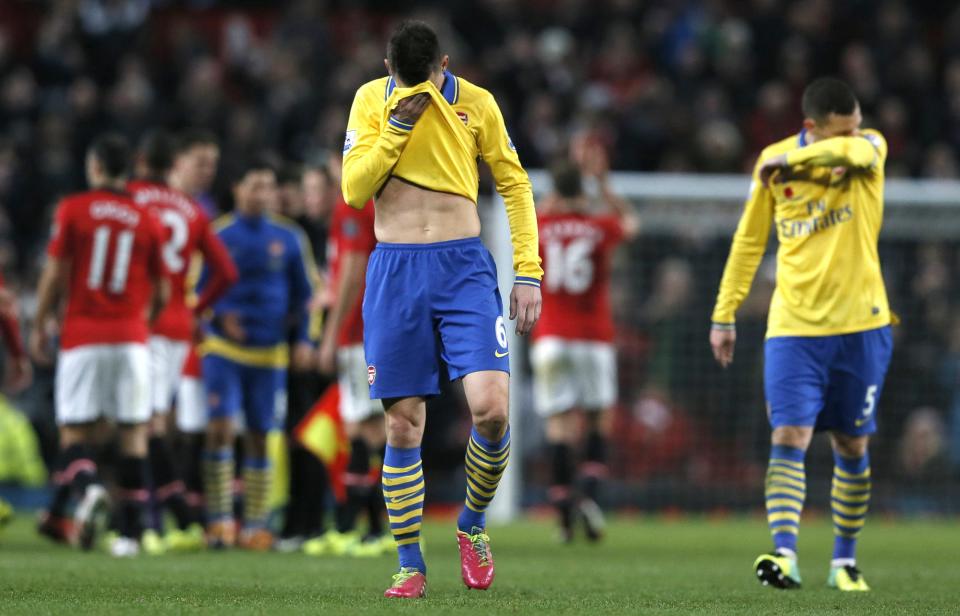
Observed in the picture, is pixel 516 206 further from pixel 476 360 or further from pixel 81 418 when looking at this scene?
pixel 81 418

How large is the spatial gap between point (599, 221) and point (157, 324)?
10.1 feet

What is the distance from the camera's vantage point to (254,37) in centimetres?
1919

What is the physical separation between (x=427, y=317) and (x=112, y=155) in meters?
3.27

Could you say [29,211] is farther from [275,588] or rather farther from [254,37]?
[275,588]

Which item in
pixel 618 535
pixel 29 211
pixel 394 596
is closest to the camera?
pixel 394 596

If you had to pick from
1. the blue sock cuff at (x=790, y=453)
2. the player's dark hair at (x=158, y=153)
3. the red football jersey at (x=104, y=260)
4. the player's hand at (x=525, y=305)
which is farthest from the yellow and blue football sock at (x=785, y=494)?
the player's dark hair at (x=158, y=153)

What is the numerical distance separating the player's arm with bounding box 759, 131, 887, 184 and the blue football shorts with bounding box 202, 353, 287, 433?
4.01 m

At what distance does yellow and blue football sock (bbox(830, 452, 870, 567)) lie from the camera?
678cm

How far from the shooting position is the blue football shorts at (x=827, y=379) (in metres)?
6.57

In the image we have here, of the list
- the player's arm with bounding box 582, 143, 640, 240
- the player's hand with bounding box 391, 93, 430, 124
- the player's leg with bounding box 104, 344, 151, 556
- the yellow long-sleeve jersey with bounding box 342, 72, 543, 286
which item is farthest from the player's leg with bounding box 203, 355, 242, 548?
the player's hand with bounding box 391, 93, 430, 124

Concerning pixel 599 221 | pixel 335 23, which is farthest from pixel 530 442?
pixel 335 23

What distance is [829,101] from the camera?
21.8 feet

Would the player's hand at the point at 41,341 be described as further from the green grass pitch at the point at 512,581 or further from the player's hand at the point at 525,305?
the player's hand at the point at 525,305

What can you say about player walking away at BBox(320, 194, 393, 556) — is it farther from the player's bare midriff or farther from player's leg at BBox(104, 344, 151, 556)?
the player's bare midriff
